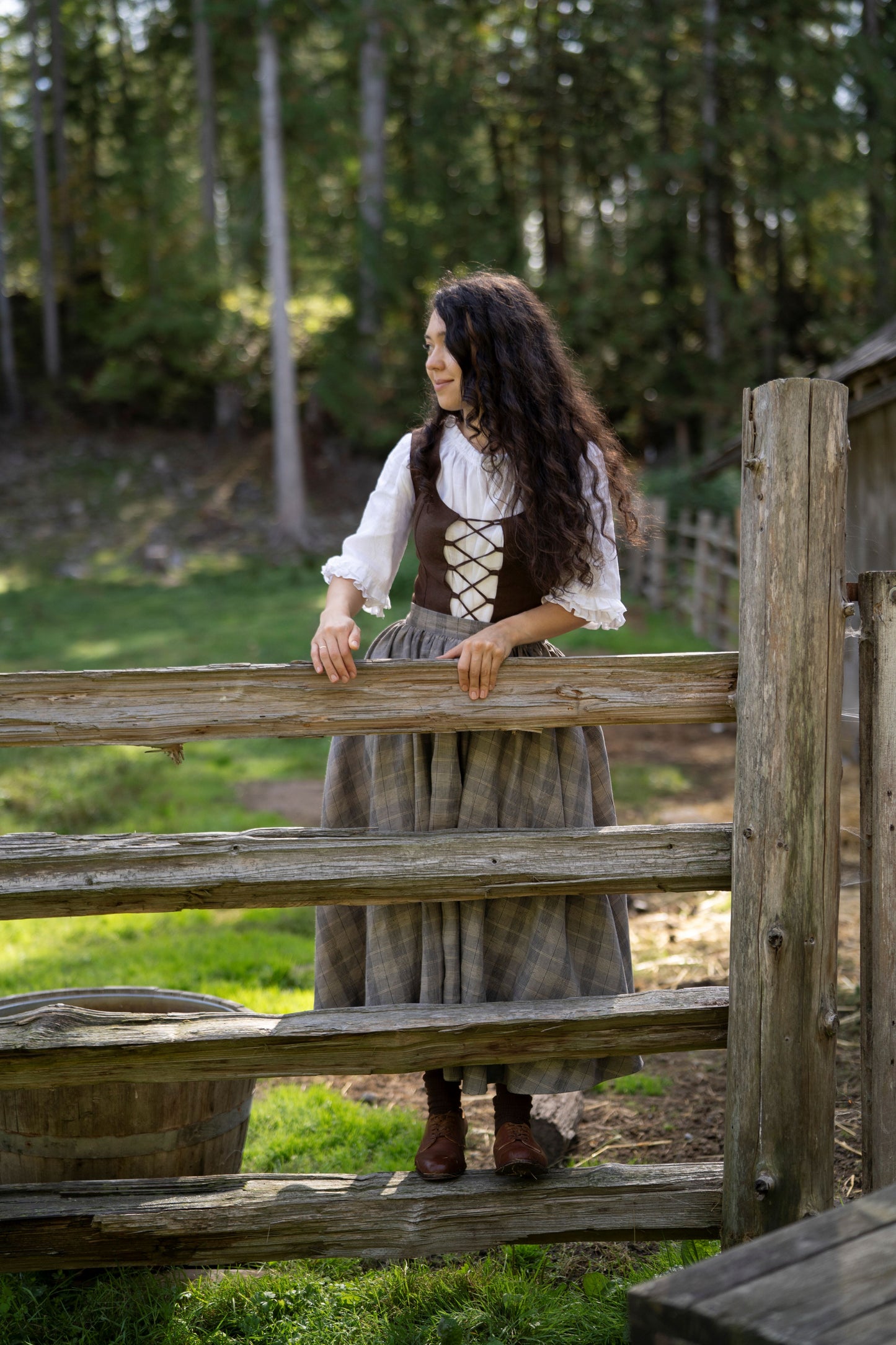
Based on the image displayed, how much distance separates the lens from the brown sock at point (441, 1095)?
8.91 feet

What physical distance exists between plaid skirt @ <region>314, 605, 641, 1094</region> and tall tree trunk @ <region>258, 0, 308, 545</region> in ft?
58.2

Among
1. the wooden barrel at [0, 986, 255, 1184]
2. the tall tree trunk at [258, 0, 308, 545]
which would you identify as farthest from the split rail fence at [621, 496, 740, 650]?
the wooden barrel at [0, 986, 255, 1184]

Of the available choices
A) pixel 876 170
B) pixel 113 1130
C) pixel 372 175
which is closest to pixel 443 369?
pixel 113 1130

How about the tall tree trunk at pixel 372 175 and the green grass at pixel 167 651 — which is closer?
the green grass at pixel 167 651

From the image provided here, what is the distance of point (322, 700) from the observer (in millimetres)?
2412

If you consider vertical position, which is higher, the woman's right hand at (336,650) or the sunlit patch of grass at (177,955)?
the woman's right hand at (336,650)

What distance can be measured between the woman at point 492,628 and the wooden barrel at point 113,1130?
39 centimetres

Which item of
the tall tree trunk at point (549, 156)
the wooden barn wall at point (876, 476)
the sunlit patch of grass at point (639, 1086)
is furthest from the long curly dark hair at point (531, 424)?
the tall tree trunk at point (549, 156)

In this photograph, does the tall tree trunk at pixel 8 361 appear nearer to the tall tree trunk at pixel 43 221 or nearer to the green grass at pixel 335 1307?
the tall tree trunk at pixel 43 221

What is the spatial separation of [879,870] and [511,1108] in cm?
103

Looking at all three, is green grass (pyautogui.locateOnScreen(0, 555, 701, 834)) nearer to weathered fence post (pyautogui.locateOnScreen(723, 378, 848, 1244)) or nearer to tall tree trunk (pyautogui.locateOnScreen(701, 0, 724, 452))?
weathered fence post (pyautogui.locateOnScreen(723, 378, 848, 1244))

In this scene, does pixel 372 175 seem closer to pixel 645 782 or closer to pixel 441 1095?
pixel 645 782

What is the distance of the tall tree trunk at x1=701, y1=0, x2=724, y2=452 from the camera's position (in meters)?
20.9

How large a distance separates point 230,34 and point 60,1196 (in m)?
21.4
